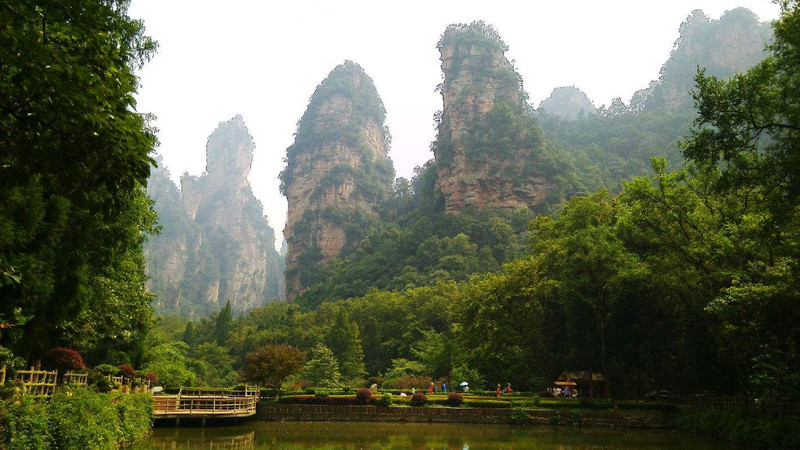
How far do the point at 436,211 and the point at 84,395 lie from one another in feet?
246

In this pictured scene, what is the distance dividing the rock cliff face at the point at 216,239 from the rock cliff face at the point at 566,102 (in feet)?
312

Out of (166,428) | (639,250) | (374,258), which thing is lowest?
(166,428)

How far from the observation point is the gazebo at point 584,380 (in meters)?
30.5

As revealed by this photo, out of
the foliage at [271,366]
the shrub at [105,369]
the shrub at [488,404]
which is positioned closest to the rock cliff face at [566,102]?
the foliage at [271,366]

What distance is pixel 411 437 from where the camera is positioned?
19922mm

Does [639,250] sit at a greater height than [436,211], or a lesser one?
lesser

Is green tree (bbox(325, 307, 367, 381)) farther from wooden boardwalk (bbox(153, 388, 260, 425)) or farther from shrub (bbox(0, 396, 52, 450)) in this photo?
shrub (bbox(0, 396, 52, 450))

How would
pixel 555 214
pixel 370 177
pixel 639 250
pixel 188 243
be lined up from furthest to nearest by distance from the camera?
1. pixel 188 243
2. pixel 370 177
3. pixel 555 214
4. pixel 639 250

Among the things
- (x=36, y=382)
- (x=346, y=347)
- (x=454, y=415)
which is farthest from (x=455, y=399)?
(x=36, y=382)

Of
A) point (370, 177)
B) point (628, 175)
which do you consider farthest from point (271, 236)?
point (628, 175)

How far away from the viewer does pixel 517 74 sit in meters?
90.0

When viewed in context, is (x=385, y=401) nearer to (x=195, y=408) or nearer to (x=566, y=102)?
(x=195, y=408)

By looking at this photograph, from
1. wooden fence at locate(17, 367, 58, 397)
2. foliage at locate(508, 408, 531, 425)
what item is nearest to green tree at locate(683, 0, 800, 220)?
wooden fence at locate(17, 367, 58, 397)

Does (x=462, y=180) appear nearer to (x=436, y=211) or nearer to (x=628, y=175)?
(x=436, y=211)
